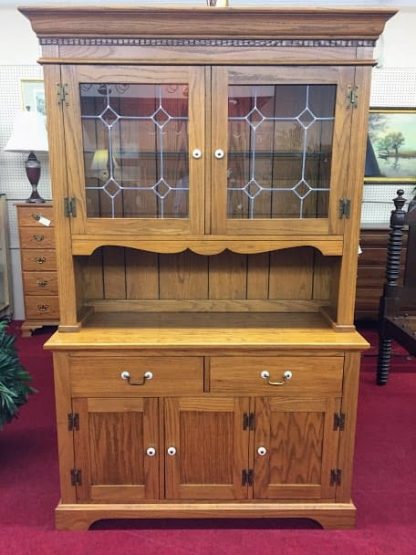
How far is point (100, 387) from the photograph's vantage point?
1.69m

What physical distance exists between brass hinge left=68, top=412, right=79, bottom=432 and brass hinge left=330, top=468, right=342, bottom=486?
971mm

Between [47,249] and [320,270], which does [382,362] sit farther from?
[47,249]

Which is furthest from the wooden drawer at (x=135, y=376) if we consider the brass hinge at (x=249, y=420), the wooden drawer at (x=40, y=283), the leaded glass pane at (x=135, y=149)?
the wooden drawer at (x=40, y=283)

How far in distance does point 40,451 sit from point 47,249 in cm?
184

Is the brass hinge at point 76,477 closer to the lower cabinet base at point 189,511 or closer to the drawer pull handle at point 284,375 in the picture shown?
the lower cabinet base at point 189,511

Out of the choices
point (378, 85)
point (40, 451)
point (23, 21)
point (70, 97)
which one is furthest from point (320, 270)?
point (23, 21)

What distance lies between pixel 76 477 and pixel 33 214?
7.97 ft

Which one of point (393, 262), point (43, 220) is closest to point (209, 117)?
point (393, 262)

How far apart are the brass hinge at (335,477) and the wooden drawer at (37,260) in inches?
108

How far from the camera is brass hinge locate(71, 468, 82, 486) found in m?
1.74

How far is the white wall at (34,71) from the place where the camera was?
3811 millimetres

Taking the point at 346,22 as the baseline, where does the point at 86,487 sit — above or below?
below

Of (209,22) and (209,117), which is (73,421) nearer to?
(209,117)

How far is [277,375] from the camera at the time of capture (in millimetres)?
1690
